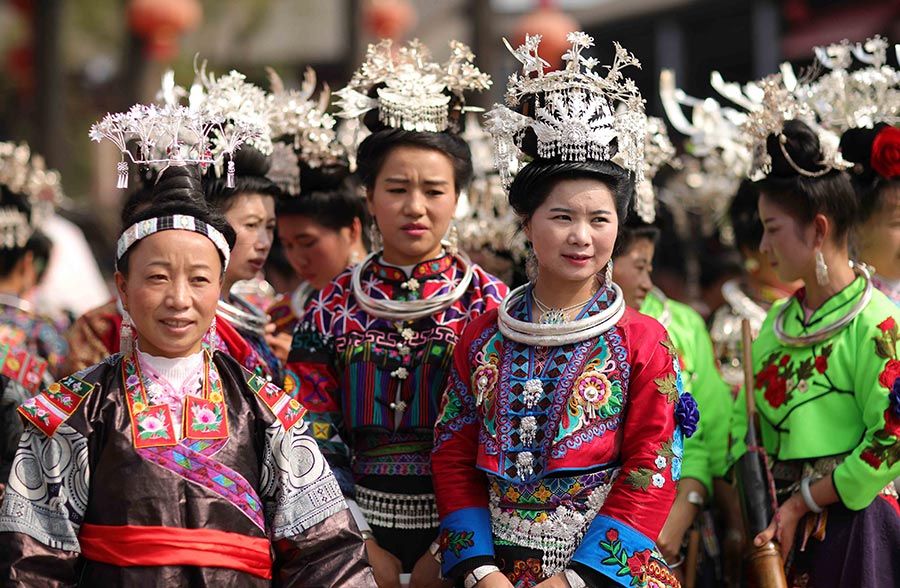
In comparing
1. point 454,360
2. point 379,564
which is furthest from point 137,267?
point 379,564

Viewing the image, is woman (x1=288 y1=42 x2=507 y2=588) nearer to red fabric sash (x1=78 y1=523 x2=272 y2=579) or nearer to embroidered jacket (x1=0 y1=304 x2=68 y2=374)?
red fabric sash (x1=78 y1=523 x2=272 y2=579)

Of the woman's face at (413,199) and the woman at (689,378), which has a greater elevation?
the woman's face at (413,199)

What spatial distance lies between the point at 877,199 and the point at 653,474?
1.77 metres

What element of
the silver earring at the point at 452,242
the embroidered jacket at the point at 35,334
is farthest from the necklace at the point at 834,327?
the embroidered jacket at the point at 35,334

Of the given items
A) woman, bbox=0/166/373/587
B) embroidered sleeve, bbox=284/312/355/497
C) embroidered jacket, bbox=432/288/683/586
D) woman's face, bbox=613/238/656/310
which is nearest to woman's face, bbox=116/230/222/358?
woman, bbox=0/166/373/587

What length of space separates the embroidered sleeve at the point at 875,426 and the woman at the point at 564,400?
2.53 feet

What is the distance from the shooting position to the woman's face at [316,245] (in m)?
5.05

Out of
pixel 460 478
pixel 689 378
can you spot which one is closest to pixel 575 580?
pixel 460 478

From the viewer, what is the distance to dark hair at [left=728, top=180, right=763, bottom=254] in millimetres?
5405

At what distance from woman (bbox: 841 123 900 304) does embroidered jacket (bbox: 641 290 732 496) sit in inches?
28.1

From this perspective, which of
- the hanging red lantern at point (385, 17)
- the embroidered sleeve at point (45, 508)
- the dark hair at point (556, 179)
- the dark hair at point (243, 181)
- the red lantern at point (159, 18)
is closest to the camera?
the embroidered sleeve at point (45, 508)

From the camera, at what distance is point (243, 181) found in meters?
4.38

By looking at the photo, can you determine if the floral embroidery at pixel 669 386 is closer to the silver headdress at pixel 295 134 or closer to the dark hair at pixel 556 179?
the dark hair at pixel 556 179

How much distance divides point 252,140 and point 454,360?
3.18ft
